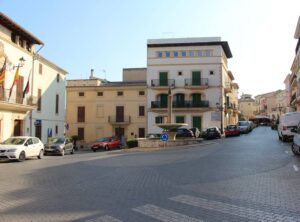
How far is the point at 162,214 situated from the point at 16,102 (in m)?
24.1

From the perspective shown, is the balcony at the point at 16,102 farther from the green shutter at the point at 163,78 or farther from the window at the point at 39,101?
the green shutter at the point at 163,78

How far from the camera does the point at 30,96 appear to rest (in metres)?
30.2

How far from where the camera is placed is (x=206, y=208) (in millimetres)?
6859

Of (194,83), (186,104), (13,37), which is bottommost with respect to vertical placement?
(186,104)

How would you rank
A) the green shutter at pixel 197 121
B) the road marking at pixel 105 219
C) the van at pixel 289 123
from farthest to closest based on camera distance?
the green shutter at pixel 197 121
the van at pixel 289 123
the road marking at pixel 105 219

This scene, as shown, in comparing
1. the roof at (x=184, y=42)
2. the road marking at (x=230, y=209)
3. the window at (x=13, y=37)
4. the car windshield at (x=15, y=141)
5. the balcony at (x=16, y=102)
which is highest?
the roof at (x=184, y=42)

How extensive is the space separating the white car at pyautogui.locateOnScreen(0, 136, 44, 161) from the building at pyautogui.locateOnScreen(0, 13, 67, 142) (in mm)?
6226

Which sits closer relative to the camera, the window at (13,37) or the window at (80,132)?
the window at (13,37)

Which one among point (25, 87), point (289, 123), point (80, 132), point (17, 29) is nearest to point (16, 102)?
point (25, 87)

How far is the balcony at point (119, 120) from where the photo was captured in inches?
2037

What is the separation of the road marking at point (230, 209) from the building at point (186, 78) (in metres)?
42.6

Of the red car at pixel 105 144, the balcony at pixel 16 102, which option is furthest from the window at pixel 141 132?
the balcony at pixel 16 102

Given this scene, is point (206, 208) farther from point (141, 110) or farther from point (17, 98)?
point (141, 110)

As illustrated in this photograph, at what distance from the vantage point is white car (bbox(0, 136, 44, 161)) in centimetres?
1838
